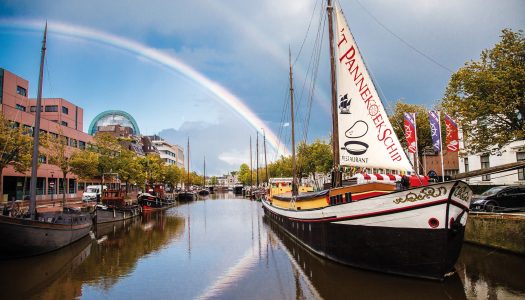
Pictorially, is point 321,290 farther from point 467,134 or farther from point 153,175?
point 153,175

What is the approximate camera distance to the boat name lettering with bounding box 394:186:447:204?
12438 mm

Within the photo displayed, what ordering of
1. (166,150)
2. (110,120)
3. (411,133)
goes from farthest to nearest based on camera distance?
(166,150) < (110,120) < (411,133)

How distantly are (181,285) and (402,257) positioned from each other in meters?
8.56

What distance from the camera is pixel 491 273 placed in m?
14.4

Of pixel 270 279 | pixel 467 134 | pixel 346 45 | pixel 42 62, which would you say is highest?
pixel 42 62

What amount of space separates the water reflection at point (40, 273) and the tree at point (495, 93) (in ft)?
84.2

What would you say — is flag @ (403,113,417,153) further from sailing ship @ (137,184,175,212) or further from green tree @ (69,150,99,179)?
sailing ship @ (137,184,175,212)

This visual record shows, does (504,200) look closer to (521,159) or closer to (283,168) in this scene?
(521,159)

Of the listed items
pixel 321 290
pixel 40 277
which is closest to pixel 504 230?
pixel 321 290

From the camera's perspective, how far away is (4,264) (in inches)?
701

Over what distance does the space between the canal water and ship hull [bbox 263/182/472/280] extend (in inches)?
23.0

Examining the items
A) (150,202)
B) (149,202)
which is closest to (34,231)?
(149,202)

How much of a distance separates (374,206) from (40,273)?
14835mm

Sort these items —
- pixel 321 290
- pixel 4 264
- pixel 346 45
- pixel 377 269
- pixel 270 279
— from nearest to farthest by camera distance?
pixel 321 290, pixel 377 269, pixel 270 279, pixel 346 45, pixel 4 264
